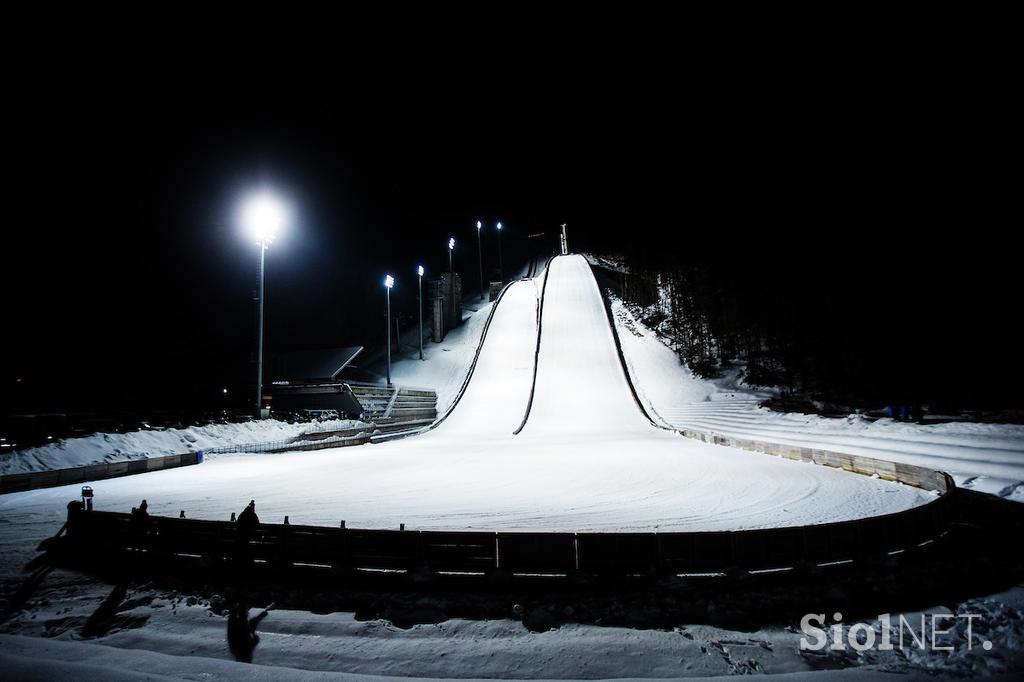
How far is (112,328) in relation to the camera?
3108 cm

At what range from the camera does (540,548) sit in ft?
17.6

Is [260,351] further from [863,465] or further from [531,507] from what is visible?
[863,465]

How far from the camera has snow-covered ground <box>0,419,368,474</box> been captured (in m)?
12.0

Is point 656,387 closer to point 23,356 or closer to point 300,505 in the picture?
point 300,505

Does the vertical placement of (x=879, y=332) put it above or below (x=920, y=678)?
above

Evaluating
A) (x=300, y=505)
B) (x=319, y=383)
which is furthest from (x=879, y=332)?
(x=319, y=383)

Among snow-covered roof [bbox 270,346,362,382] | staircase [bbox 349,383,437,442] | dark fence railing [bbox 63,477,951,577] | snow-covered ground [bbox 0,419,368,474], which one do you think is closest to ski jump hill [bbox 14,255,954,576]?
dark fence railing [bbox 63,477,951,577]

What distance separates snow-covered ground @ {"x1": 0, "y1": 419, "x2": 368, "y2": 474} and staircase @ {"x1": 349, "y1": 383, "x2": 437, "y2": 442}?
3958 millimetres

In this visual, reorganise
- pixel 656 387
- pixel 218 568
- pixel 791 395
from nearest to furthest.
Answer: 1. pixel 218 568
2. pixel 791 395
3. pixel 656 387

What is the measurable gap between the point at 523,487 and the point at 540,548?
5509 mm

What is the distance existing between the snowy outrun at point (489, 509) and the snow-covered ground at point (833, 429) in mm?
97

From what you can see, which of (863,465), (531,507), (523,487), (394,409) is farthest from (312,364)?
(863,465)

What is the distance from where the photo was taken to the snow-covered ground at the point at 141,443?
1198cm

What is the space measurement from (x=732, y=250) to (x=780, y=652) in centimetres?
3499
